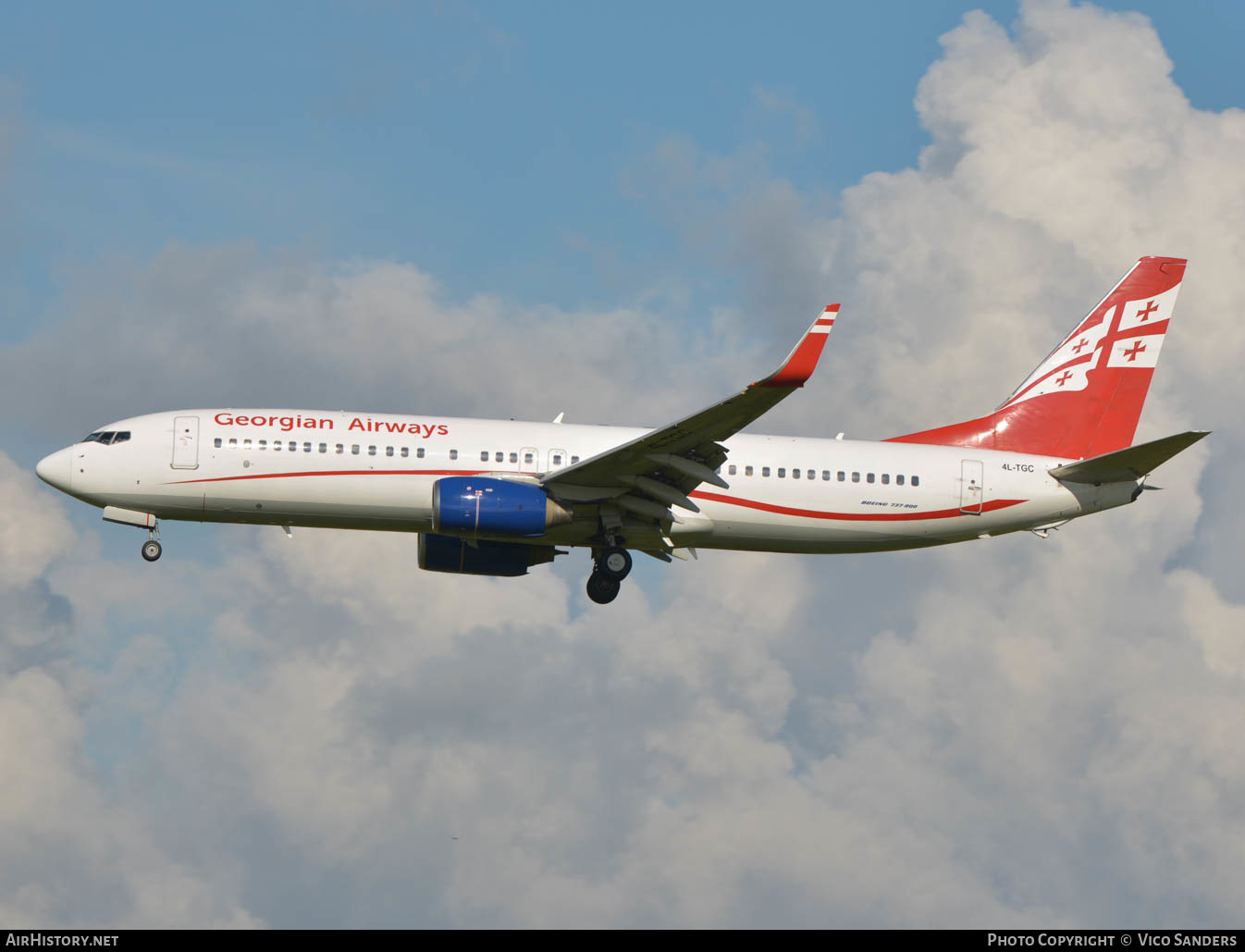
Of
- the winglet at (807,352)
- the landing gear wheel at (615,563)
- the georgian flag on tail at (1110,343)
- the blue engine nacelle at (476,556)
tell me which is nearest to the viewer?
the winglet at (807,352)

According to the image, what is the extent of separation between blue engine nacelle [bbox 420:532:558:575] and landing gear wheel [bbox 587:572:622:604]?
2073 millimetres

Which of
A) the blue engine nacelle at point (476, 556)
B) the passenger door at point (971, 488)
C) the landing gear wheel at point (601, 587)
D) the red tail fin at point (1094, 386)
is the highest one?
the red tail fin at point (1094, 386)

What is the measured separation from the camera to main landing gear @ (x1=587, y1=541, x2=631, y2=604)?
4141cm

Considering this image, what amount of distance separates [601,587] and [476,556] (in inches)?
149

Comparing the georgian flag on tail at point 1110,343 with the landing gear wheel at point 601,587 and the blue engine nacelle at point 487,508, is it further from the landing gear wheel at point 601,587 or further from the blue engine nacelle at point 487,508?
the blue engine nacelle at point 487,508

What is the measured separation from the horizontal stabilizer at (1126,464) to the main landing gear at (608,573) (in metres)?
12.8

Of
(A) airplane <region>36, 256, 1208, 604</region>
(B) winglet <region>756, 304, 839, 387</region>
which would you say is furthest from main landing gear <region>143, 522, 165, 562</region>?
(B) winglet <region>756, 304, 839, 387</region>

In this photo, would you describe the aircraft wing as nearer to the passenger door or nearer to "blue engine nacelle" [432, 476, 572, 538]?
"blue engine nacelle" [432, 476, 572, 538]

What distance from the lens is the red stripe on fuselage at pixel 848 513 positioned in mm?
40938

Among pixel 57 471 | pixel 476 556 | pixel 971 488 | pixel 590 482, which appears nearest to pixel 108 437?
pixel 57 471

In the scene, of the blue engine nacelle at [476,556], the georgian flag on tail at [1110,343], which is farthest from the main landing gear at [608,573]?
the georgian flag on tail at [1110,343]

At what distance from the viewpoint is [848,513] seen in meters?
41.8

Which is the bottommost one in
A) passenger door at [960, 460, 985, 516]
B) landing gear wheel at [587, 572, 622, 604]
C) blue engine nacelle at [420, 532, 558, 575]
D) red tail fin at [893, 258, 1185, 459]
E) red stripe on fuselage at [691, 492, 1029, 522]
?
landing gear wheel at [587, 572, 622, 604]

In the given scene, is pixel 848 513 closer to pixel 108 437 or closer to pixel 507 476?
pixel 507 476
